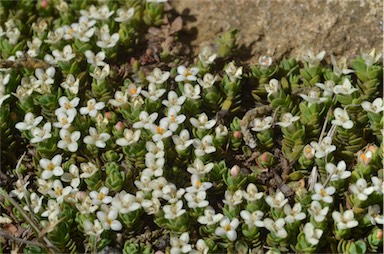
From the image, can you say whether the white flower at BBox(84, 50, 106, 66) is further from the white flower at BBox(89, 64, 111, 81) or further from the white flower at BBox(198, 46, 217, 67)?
the white flower at BBox(198, 46, 217, 67)

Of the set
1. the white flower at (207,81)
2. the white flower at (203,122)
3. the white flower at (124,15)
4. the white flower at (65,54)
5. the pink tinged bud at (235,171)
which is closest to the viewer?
the pink tinged bud at (235,171)

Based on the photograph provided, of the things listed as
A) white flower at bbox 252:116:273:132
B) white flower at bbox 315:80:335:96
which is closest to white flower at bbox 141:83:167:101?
white flower at bbox 252:116:273:132

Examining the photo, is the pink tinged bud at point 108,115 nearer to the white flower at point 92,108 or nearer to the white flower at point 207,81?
the white flower at point 92,108

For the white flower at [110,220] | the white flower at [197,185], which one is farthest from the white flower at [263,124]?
the white flower at [110,220]

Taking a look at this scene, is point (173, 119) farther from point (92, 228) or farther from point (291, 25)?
point (291, 25)

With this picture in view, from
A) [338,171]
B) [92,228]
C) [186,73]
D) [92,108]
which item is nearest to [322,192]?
[338,171]

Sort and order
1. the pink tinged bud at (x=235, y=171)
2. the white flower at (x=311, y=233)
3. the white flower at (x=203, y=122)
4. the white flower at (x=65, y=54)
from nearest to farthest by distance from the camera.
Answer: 1. the white flower at (x=311, y=233)
2. the pink tinged bud at (x=235, y=171)
3. the white flower at (x=203, y=122)
4. the white flower at (x=65, y=54)
